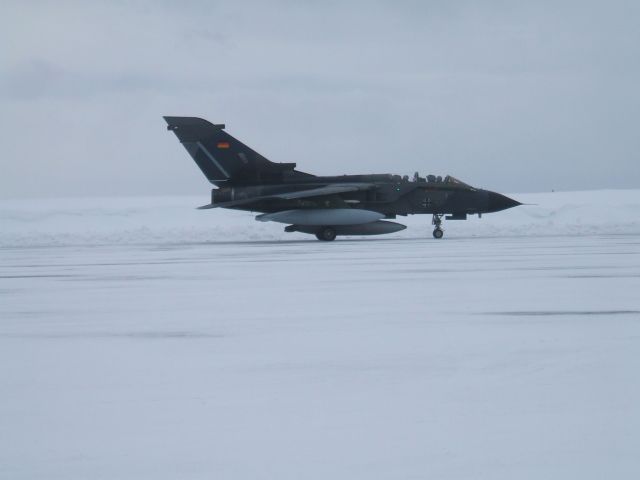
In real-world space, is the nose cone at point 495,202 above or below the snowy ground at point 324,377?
above

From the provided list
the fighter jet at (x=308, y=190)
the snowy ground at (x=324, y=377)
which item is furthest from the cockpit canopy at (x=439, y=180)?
the snowy ground at (x=324, y=377)

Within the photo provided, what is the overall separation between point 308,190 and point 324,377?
2223 centimetres

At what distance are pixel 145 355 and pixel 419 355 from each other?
2084 millimetres

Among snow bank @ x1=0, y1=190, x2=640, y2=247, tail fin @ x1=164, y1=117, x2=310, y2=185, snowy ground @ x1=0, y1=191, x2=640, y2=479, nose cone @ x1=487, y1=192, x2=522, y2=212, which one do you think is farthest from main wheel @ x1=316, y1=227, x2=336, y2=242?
snowy ground @ x1=0, y1=191, x2=640, y2=479

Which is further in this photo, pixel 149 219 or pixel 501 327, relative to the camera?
pixel 149 219

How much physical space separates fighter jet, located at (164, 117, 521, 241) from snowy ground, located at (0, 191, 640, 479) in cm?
1445

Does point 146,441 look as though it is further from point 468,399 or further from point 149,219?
point 149,219

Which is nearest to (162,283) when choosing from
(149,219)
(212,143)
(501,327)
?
(501,327)

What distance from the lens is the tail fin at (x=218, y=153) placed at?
27.4 metres

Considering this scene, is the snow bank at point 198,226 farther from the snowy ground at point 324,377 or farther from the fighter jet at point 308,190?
the snowy ground at point 324,377

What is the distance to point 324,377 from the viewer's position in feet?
18.4

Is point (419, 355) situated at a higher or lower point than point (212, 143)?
lower

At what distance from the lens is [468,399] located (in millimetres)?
4980

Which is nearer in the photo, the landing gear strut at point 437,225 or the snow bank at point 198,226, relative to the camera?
the landing gear strut at point 437,225
